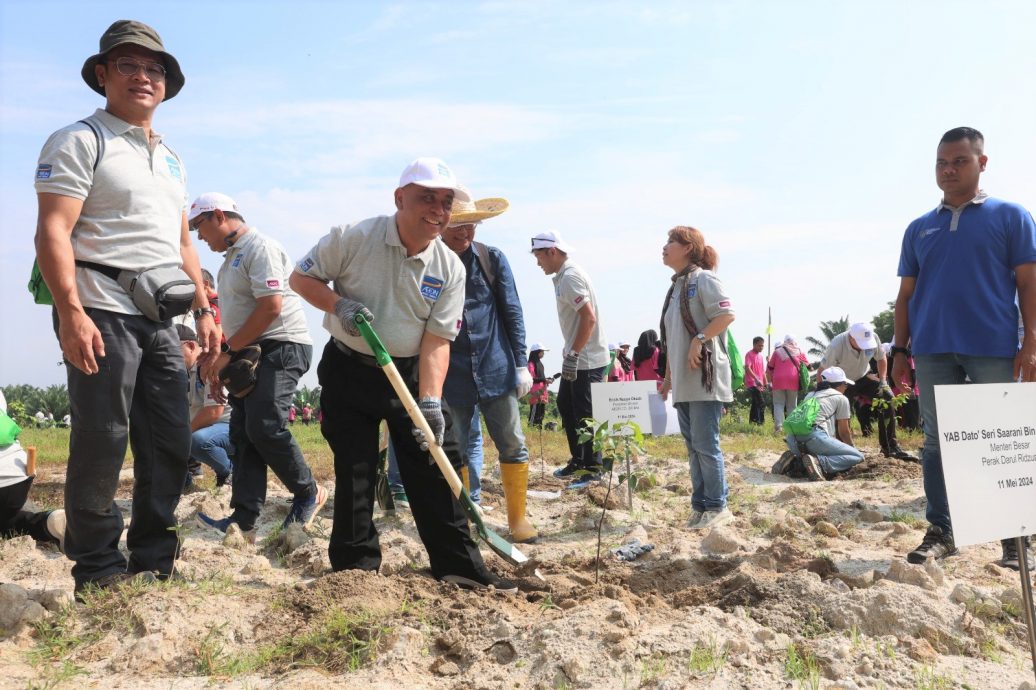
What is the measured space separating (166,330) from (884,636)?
3.06m

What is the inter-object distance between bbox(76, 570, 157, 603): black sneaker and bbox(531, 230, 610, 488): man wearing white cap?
370 cm

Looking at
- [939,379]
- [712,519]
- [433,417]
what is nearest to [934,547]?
[939,379]

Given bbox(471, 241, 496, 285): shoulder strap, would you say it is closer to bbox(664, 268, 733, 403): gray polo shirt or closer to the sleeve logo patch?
bbox(664, 268, 733, 403): gray polo shirt

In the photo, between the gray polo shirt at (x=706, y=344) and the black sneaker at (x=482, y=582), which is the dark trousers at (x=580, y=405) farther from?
the black sneaker at (x=482, y=582)

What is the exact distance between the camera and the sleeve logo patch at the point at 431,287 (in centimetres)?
397

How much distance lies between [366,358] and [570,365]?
3472mm

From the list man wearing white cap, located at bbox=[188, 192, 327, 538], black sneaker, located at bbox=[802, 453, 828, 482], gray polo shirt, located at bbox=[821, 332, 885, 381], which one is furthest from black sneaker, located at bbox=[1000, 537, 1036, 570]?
gray polo shirt, located at bbox=[821, 332, 885, 381]

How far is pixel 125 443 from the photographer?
145 inches

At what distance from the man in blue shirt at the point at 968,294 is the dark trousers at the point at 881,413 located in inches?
200

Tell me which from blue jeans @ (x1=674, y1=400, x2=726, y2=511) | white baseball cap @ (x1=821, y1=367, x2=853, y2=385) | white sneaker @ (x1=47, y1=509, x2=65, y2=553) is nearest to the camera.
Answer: white sneaker @ (x1=47, y1=509, x2=65, y2=553)

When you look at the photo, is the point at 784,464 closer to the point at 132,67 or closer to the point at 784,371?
the point at 784,371

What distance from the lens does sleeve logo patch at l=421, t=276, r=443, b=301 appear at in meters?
3.97

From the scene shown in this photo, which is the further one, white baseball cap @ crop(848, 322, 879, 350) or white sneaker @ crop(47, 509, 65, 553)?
white baseball cap @ crop(848, 322, 879, 350)

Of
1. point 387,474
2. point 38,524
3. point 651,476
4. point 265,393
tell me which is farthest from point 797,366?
point 38,524
